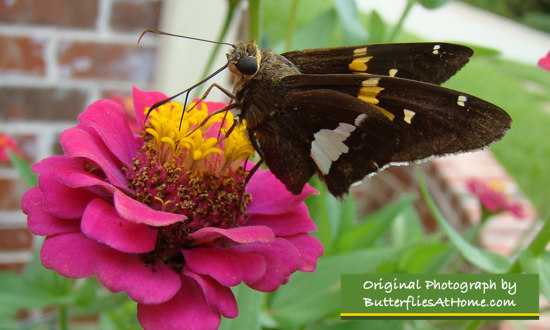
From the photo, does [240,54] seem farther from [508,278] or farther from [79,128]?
[508,278]

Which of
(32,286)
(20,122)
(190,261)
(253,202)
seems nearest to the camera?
(190,261)

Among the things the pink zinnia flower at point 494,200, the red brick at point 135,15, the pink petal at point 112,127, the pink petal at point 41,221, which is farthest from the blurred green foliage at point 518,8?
the pink petal at point 41,221

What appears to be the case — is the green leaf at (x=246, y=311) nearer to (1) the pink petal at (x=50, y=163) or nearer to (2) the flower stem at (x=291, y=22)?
(1) the pink petal at (x=50, y=163)

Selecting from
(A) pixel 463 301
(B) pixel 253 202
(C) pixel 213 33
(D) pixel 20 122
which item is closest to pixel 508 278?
(A) pixel 463 301

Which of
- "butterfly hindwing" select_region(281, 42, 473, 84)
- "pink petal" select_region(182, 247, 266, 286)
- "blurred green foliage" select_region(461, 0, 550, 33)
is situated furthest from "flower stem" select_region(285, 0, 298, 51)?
"blurred green foliage" select_region(461, 0, 550, 33)

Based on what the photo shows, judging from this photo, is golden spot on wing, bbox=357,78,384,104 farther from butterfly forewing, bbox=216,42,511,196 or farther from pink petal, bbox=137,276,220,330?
pink petal, bbox=137,276,220,330

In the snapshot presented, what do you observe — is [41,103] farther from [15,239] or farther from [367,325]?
[367,325]
